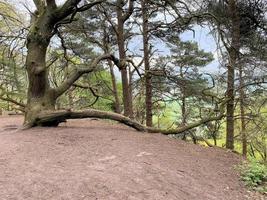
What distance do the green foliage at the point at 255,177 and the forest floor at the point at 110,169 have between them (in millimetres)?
132

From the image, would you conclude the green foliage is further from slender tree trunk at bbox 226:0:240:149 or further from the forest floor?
slender tree trunk at bbox 226:0:240:149

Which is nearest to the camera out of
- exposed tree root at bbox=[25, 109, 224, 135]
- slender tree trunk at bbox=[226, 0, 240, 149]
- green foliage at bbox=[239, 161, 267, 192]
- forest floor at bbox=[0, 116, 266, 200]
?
forest floor at bbox=[0, 116, 266, 200]

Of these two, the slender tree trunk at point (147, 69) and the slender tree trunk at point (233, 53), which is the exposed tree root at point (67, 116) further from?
the slender tree trunk at point (147, 69)

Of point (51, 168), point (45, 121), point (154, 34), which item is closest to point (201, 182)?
point (51, 168)

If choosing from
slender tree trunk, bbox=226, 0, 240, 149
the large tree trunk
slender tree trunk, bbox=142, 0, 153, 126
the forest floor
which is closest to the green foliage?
the forest floor

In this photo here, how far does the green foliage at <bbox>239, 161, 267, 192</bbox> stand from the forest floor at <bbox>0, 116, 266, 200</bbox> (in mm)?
132

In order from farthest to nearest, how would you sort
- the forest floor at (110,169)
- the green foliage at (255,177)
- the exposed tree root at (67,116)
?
the exposed tree root at (67,116)
the green foliage at (255,177)
the forest floor at (110,169)

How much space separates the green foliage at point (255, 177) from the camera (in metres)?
4.63

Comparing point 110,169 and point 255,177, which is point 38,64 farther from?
point 255,177

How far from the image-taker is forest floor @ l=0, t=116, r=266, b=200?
3.48 meters

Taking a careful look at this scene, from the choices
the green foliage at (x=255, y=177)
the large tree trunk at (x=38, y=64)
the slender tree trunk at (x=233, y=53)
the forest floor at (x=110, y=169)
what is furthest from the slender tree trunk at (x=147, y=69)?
the green foliage at (x=255, y=177)

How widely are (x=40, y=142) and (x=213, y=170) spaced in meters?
2.78

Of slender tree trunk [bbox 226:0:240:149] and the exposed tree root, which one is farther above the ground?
slender tree trunk [bbox 226:0:240:149]

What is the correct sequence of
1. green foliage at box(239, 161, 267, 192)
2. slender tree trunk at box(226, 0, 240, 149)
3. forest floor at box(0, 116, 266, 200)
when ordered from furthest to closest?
slender tree trunk at box(226, 0, 240, 149) < green foliage at box(239, 161, 267, 192) < forest floor at box(0, 116, 266, 200)
